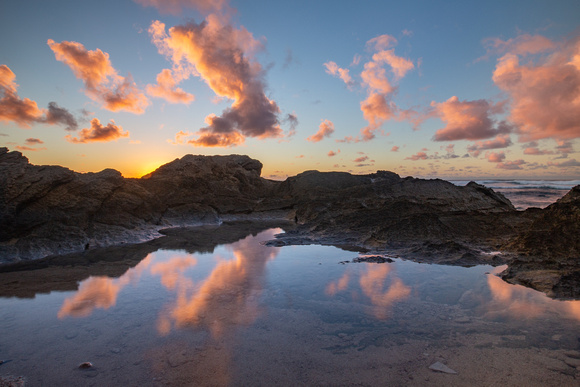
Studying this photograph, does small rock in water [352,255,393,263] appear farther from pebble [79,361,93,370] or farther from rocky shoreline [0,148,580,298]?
pebble [79,361,93,370]

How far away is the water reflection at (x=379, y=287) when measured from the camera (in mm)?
4324

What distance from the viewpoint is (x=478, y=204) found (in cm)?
1303

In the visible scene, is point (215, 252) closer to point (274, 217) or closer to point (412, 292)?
point (412, 292)

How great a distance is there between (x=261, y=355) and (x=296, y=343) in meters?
0.44

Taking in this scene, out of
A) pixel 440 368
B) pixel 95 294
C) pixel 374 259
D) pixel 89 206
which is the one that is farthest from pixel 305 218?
pixel 440 368

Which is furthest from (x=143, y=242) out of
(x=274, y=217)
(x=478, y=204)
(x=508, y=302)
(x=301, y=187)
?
(x=478, y=204)

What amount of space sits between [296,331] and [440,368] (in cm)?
154

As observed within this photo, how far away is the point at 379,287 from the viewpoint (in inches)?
198

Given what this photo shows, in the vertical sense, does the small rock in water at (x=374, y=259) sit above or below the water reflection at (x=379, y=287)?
above

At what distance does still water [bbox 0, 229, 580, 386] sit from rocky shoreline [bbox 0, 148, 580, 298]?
1321 mm

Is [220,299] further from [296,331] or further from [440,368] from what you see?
[440,368]

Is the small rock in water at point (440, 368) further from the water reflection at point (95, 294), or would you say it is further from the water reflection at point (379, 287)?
the water reflection at point (95, 294)

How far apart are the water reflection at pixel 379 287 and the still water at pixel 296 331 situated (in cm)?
3

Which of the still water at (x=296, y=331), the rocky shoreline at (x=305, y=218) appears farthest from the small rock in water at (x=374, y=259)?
the still water at (x=296, y=331)
